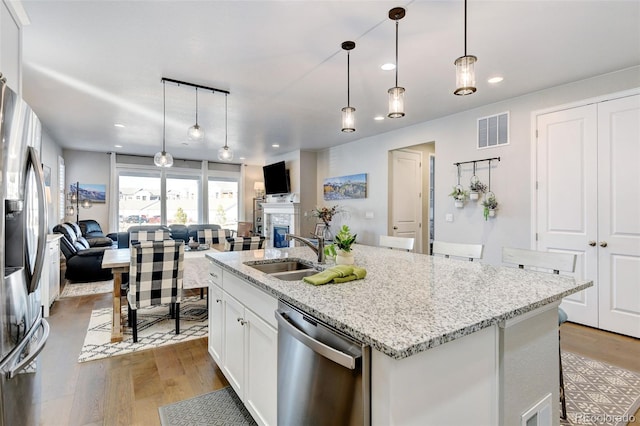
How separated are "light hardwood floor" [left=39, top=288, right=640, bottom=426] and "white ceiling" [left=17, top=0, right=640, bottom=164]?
2.64 m

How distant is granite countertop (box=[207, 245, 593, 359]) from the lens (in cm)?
98

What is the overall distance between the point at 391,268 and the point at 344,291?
0.64 metres

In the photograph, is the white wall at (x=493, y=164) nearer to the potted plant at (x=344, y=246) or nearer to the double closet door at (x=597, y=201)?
the double closet door at (x=597, y=201)

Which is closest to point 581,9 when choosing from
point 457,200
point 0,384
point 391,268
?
point 391,268

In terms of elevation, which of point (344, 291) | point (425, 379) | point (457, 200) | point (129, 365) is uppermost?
point (457, 200)

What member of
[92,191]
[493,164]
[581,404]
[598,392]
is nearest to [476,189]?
[493,164]

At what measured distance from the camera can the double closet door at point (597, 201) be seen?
3.10 metres

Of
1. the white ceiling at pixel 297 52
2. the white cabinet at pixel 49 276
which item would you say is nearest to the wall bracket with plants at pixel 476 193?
the white ceiling at pixel 297 52

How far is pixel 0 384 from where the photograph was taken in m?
1.20

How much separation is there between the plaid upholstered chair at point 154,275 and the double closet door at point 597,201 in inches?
161

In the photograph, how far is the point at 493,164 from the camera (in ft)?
13.4

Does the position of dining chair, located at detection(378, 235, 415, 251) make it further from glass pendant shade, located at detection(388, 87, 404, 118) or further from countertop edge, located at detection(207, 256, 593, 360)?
countertop edge, located at detection(207, 256, 593, 360)

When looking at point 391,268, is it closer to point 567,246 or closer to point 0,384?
point 0,384

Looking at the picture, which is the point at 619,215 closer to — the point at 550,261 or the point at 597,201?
the point at 597,201
